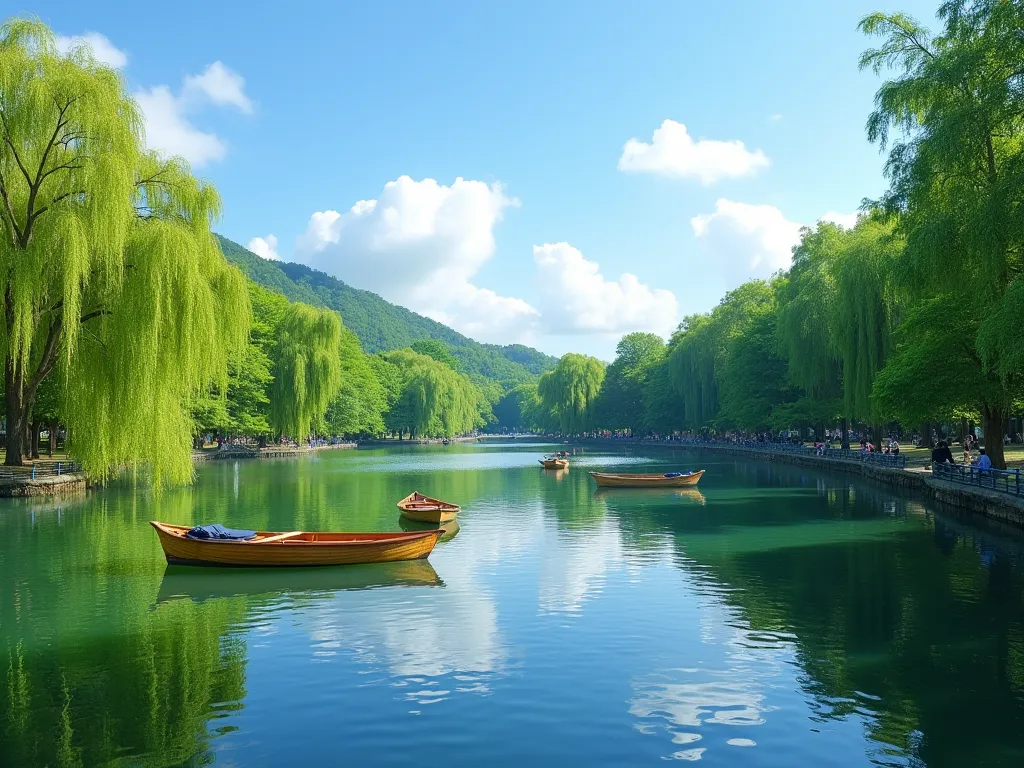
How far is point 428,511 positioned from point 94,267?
1274cm

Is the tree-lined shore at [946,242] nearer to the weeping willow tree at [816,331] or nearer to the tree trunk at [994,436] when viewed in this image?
the tree trunk at [994,436]

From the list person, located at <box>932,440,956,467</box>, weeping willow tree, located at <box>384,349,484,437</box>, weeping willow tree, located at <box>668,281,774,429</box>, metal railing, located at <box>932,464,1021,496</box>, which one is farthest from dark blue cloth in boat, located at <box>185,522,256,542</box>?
weeping willow tree, located at <box>384,349,484,437</box>

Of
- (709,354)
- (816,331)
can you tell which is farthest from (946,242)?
(709,354)

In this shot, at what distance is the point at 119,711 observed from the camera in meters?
10.1

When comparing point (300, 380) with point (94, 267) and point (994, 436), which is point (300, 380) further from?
point (994, 436)

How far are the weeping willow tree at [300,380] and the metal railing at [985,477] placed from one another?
50217 millimetres

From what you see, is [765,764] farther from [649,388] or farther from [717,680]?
[649,388]

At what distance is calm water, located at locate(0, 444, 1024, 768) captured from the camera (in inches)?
360

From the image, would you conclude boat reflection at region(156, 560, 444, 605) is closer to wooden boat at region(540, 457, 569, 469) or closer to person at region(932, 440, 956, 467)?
person at region(932, 440, 956, 467)

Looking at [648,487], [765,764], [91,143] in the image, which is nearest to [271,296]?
[648,487]

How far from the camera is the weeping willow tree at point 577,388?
11994 cm

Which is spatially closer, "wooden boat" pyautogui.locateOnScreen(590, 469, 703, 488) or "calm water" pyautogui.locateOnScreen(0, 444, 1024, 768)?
"calm water" pyautogui.locateOnScreen(0, 444, 1024, 768)

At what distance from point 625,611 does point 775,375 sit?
55.0 metres

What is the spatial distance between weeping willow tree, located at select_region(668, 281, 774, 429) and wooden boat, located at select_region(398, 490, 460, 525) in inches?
2209
